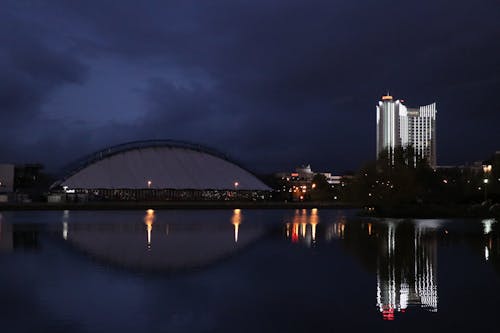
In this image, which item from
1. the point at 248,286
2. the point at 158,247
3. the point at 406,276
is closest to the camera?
the point at 248,286

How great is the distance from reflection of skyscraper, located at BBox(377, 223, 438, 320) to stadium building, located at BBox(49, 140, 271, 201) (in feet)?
279

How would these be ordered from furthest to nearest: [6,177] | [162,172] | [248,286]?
[162,172]
[6,177]
[248,286]

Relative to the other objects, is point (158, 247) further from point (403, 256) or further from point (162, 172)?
point (162, 172)

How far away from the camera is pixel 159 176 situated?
374 ft

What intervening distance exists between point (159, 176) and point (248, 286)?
10089cm

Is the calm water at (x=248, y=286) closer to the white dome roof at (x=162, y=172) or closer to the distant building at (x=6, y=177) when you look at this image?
the white dome roof at (x=162, y=172)

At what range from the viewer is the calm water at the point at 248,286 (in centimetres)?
1088

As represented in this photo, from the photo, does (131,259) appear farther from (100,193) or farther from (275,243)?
(100,193)

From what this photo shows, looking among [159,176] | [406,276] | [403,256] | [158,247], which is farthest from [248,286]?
[159,176]

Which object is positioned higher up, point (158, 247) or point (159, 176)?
point (159, 176)

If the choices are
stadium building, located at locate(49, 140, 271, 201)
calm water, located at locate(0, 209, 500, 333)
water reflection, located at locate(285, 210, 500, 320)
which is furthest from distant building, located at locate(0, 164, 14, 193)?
water reflection, located at locate(285, 210, 500, 320)

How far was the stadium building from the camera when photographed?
357 ft

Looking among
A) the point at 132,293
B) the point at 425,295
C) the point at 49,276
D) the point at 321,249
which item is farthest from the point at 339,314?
the point at 321,249

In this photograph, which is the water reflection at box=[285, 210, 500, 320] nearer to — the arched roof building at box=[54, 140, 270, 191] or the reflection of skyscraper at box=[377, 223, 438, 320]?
the reflection of skyscraper at box=[377, 223, 438, 320]
